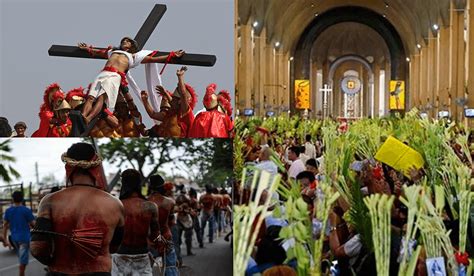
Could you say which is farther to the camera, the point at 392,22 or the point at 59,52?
the point at 392,22

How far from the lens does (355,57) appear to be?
221 ft

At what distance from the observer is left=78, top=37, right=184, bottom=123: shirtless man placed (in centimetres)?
750

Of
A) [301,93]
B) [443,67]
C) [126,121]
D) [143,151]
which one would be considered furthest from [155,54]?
[301,93]

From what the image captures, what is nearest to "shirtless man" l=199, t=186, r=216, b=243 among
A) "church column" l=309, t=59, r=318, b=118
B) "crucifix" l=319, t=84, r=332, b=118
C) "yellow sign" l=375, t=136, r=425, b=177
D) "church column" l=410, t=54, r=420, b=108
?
"yellow sign" l=375, t=136, r=425, b=177

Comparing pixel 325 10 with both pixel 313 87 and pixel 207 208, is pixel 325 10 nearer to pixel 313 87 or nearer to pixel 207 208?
pixel 313 87

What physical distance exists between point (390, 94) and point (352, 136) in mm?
49438

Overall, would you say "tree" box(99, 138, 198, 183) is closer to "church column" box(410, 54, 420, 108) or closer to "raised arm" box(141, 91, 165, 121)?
"raised arm" box(141, 91, 165, 121)

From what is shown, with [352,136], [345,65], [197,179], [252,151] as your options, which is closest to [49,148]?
[197,179]

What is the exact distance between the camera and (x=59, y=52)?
8438 millimetres

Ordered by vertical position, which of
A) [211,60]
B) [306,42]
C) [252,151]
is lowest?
[252,151]

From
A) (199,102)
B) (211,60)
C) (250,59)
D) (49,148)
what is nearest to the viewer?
(49,148)

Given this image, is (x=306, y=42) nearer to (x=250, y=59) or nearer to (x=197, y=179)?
(x=250, y=59)

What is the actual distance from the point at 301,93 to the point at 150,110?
160 feet

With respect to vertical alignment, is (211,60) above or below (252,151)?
above
